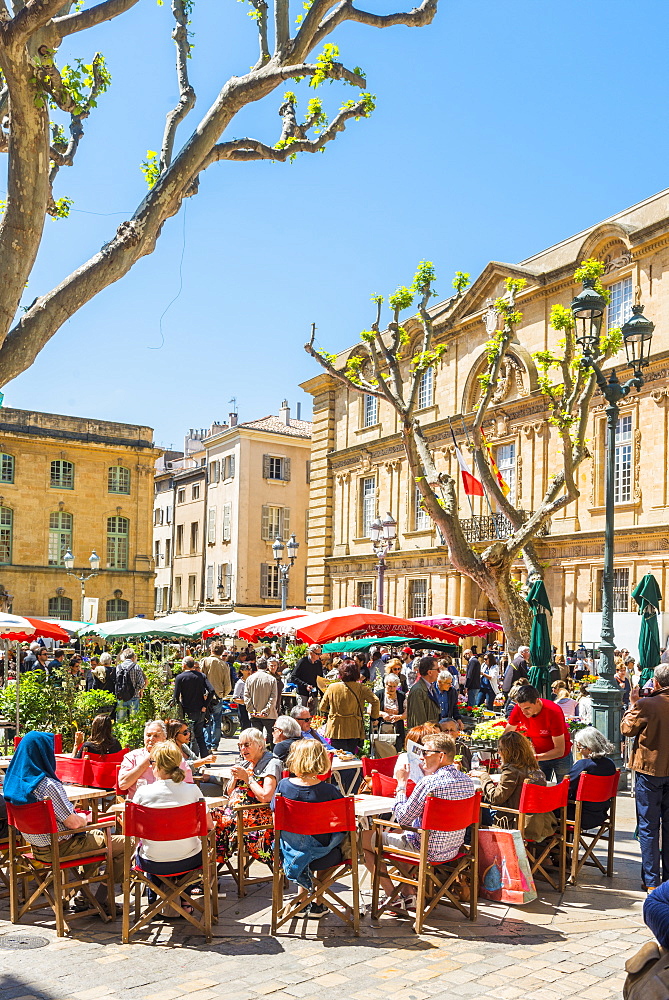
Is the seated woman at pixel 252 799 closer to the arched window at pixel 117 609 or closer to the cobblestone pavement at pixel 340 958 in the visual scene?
the cobblestone pavement at pixel 340 958

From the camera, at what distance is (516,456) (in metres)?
27.8

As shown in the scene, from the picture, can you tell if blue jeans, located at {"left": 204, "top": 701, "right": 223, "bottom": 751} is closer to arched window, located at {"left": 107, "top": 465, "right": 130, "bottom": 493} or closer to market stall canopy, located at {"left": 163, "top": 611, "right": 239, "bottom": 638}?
market stall canopy, located at {"left": 163, "top": 611, "right": 239, "bottom": 638}

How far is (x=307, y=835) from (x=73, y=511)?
1750 inches

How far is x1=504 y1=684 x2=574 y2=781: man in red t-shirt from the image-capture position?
326 inches

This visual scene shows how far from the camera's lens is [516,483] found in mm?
27469

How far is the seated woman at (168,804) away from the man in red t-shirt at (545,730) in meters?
3.28

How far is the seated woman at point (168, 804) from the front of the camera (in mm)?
6094

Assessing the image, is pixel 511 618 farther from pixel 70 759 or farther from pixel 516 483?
pixel 70 759

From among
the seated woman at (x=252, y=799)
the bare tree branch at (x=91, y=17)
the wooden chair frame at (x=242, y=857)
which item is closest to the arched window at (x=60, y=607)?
the seated woman at (x=252, y=799)

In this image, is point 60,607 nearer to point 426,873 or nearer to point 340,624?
point 340,624

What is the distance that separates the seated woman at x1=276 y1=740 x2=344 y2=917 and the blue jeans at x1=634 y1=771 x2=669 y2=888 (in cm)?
249

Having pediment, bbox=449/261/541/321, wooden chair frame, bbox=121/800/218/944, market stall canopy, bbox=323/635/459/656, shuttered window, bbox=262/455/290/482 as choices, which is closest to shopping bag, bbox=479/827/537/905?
wooden chair frame, bbox=121/800/218/944

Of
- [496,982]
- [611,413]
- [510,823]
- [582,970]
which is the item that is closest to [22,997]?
[496,982]

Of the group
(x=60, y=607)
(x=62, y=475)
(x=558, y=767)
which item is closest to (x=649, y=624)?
(x=558, y=767)
